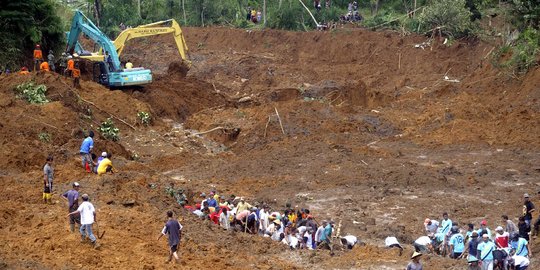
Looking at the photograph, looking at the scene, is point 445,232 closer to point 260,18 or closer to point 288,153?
point 288,153

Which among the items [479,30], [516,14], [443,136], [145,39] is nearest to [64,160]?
[443,136]

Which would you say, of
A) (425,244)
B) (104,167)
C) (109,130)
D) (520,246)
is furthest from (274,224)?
(109,130)

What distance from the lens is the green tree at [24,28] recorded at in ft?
122

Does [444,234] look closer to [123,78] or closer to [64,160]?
[64,160]

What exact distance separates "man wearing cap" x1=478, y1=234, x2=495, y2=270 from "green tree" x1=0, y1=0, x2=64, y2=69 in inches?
1027

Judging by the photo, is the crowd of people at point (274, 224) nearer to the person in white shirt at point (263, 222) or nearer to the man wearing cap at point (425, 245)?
the person in white shirt at point (263, 222)

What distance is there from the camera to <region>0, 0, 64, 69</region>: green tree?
37.3 metres

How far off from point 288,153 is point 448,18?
2003cm

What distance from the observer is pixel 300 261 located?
61.1ft

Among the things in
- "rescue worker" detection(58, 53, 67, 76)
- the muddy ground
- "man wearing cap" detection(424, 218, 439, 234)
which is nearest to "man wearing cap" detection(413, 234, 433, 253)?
the muddy ground

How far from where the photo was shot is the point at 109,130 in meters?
31.7

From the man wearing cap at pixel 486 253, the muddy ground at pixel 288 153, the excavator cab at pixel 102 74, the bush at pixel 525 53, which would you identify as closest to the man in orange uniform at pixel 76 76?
the muddy ground at pixel 288 153

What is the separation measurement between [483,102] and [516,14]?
533 centimetres

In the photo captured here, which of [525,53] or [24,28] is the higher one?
[24,28]
